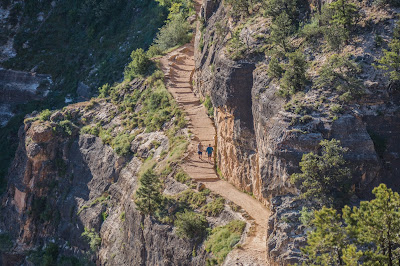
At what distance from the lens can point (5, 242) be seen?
4850 cm

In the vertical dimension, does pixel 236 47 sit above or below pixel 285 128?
above

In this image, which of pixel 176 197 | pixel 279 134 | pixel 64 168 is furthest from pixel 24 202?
pixel 279 134

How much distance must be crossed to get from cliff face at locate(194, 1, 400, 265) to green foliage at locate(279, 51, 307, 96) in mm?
475

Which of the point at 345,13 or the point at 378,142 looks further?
the point at 345,13

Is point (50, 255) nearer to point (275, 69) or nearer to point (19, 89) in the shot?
point (19, 89)

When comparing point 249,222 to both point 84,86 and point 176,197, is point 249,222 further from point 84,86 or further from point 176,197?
point 84,86

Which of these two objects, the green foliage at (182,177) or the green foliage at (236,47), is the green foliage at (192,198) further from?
the green foliage at (236,47)

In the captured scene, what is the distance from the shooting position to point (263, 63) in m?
33.7

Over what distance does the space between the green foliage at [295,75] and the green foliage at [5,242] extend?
2904cm

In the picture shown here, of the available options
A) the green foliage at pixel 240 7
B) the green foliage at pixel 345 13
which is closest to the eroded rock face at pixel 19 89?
the green foliage at pixel 240 7

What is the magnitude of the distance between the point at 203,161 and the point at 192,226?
694 centimetres

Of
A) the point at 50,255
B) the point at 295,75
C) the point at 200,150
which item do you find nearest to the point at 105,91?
the point at 50,255

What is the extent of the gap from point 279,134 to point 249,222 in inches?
196

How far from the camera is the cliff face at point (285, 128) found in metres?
26.1
